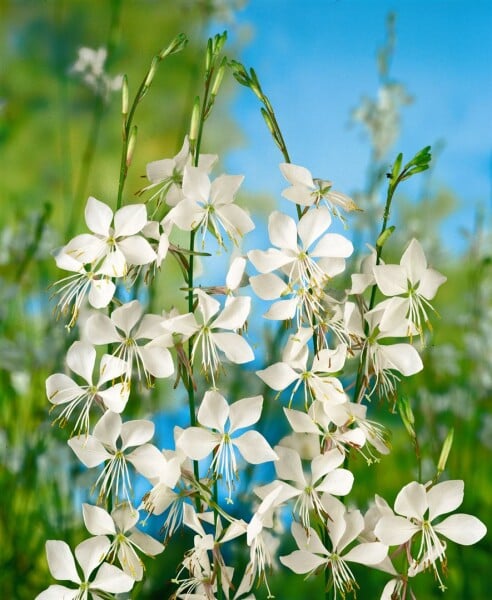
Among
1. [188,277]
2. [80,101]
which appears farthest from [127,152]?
[80,101]

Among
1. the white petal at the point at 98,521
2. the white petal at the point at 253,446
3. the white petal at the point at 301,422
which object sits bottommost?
the white petal at the point at 98,521

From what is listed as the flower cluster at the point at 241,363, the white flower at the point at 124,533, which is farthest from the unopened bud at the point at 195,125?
the white flower at the point at 124,533

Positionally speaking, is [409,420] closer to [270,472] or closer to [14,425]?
[14,425]

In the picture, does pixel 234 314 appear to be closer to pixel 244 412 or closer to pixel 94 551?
pixel 244 412

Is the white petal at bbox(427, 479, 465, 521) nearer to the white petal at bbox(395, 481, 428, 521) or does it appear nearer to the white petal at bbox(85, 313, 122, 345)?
the white petal at bbox(395, 481, 428, 521)

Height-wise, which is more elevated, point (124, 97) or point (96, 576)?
point (124, 97)

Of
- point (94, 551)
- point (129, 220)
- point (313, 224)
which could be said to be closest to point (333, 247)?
point (313, 224)

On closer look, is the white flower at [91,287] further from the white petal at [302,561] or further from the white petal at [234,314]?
the white petal at [302,561]
